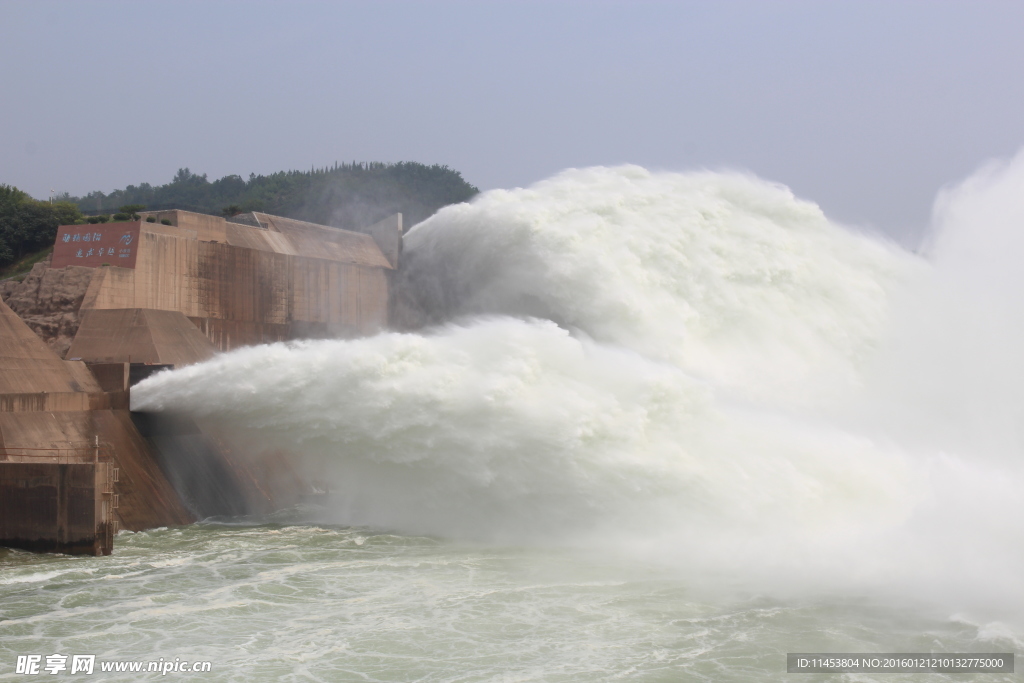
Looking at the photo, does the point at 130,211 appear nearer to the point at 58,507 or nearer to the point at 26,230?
the point at 26,230

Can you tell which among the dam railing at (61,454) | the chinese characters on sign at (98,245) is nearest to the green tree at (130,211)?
the chinese characters on sign at (98,245)

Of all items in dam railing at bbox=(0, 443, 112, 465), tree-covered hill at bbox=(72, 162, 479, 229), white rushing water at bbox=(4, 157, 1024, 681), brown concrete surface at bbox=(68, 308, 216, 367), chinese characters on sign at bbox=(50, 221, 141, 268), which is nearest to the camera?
A: white rushing water at bbox=(4, 157, 1024, 681)

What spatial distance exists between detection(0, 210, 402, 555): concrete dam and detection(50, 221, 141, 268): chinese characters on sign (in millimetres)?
42

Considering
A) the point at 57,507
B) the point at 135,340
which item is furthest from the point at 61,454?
the point at 135,340

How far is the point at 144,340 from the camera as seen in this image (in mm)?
23391

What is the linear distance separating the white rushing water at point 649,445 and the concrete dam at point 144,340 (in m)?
1.21

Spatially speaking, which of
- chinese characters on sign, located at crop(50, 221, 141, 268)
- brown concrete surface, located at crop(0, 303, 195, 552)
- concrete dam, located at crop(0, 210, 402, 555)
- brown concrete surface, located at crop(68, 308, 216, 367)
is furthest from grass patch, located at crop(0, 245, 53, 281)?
brown concrete surface, located at crop(0, 303, 195, 552)

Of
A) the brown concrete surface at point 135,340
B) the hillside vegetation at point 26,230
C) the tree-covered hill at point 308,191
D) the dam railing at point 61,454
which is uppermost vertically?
the tree-covered hill at point 308,191

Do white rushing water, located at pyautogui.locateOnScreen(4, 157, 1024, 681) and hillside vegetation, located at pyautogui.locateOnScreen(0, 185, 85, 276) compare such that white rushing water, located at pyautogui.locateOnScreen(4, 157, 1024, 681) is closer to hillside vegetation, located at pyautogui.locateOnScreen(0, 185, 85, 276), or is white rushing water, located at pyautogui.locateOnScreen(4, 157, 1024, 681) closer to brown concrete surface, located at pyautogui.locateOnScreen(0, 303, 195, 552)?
brown concrete surface, located at pyautogui.locateOnScreen(0, 303, 195, 552)

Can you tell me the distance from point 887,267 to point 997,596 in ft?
65.7

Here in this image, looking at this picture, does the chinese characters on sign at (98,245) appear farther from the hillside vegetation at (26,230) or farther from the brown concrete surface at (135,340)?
the hillside vegetation at (26,230)

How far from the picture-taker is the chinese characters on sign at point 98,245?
2677 centimetres

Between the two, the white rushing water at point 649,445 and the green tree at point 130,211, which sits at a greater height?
the green tree at point 130,211

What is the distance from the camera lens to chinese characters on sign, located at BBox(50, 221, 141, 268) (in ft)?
87.8
